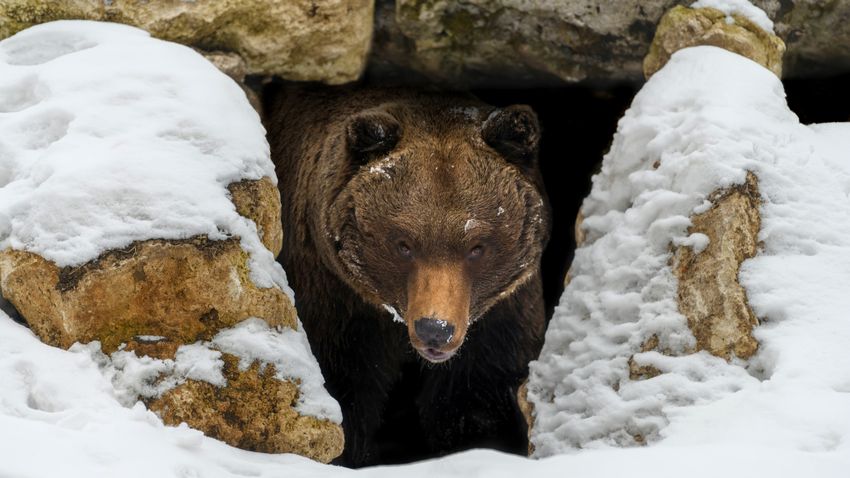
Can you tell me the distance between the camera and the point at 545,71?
6438 millimetres

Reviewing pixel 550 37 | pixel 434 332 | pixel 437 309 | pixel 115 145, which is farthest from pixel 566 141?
pixel 115 145

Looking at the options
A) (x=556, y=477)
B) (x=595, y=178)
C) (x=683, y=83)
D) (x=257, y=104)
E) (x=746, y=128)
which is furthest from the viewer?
(x=257, y=104)

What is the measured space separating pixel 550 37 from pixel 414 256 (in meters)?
1.94

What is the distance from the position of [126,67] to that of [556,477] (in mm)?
2912

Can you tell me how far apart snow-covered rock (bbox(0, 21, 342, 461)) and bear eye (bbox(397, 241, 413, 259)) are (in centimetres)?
79

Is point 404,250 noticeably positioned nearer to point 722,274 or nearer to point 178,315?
point 178,315

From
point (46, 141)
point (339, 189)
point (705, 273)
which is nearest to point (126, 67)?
point (46, 141)

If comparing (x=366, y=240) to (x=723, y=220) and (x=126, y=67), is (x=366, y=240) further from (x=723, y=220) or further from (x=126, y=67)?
A: (x=723, y=220)

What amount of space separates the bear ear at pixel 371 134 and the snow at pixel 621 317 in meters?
0.88

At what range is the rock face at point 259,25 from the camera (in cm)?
525

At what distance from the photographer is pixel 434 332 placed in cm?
461

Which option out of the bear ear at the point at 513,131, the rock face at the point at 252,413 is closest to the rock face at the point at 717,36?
the bear ear at the point at 513,131

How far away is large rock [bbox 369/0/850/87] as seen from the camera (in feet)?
19.2

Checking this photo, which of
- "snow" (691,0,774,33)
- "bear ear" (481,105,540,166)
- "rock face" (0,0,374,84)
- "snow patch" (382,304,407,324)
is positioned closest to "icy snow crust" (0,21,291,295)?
"rock face" (0,0,374,84)
